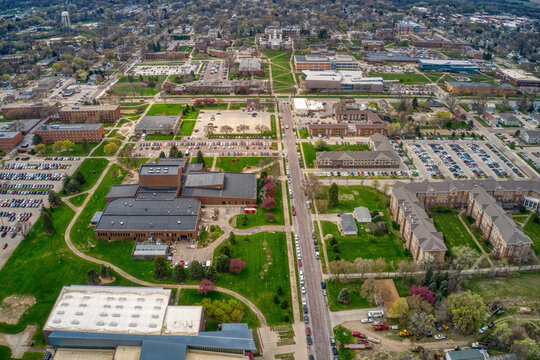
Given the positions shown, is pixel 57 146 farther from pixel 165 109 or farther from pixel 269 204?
pixel 269 204

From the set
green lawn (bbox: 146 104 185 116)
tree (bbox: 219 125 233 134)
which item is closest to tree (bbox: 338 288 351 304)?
tree (bbox: 219 125 233 134)

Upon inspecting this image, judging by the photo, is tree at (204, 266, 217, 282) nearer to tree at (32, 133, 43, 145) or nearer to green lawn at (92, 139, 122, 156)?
green lawn at (92, 139, 122, 156)

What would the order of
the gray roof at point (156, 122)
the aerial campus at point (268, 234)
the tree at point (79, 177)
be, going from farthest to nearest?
the gray roof at point (156, 122) → the tree at point (79, 177) → the aerial campus at point (268, 234)

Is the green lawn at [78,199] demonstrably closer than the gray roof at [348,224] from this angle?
No

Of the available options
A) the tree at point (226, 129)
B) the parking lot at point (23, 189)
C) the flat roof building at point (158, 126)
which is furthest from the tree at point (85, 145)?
the tree at point (226, 129)

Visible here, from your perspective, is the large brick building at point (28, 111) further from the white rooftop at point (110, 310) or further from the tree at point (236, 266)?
the tree at point (236, 266)

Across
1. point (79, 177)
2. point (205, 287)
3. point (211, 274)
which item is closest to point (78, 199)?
point (79, 177)
